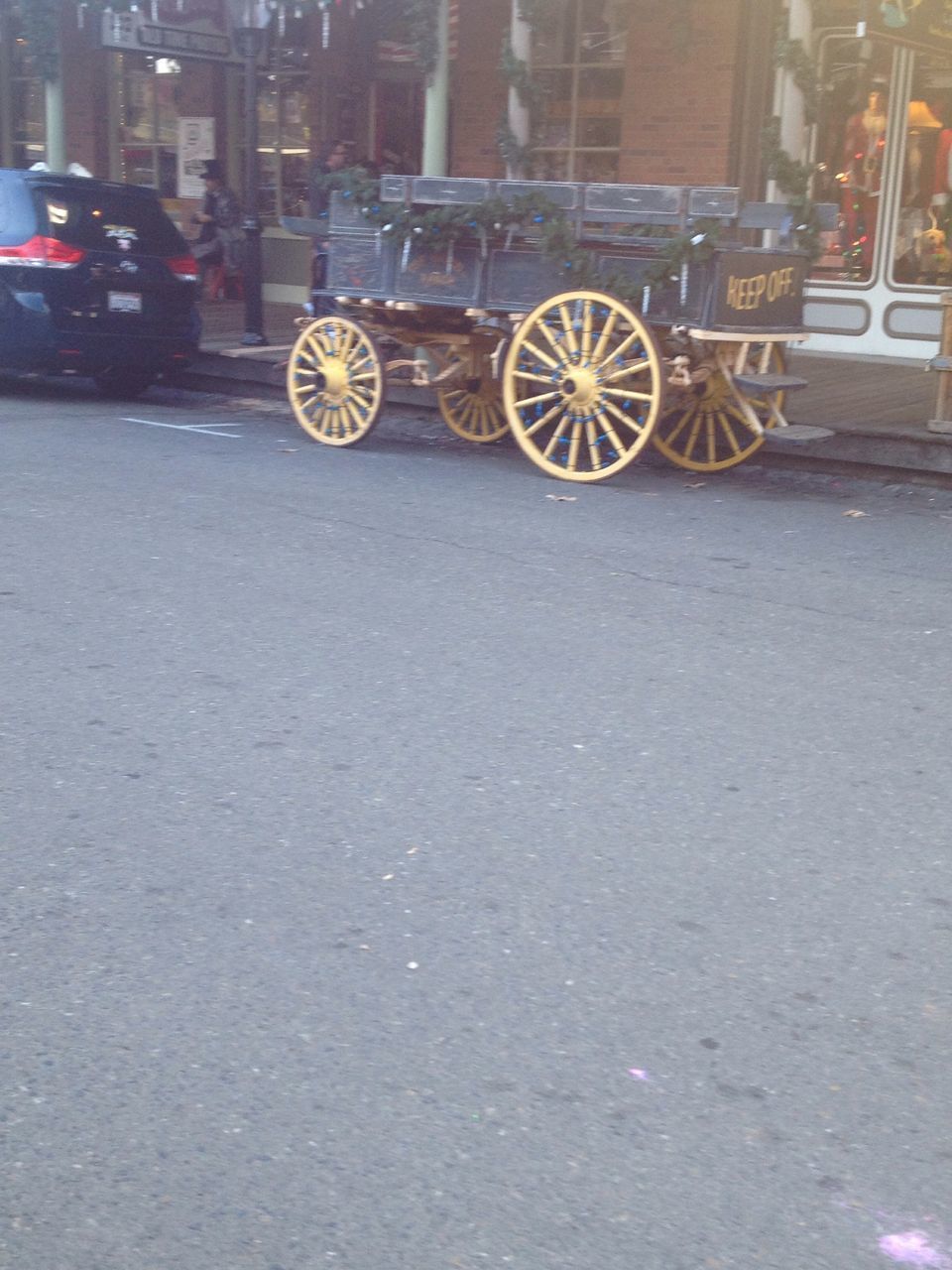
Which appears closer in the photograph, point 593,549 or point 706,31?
point 593,549

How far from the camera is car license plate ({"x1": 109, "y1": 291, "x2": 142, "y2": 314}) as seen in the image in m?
12.4

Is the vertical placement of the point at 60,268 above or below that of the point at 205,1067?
above

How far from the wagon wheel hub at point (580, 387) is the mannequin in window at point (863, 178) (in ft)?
21.2

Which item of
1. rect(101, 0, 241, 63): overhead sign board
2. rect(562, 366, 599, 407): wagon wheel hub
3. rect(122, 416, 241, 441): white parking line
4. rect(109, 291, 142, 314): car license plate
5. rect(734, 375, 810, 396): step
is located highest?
rect(101, 0, 241, 63): overhead sign board

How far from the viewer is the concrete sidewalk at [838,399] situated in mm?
10031

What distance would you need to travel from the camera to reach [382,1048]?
3217 mm

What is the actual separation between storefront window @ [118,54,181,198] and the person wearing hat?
40.5 inches

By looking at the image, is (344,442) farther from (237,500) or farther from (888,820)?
(888,820)

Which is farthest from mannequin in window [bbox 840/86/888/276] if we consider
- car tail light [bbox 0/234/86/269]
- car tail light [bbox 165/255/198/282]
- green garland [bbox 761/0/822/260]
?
car tail light [bbox 0/234/86/269]

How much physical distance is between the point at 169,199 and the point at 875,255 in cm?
1048

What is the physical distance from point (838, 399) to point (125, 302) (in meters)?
5.50

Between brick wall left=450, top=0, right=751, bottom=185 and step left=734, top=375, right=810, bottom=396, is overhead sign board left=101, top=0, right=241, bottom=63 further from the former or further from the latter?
step left=734, top=375, right=810, bottom=396

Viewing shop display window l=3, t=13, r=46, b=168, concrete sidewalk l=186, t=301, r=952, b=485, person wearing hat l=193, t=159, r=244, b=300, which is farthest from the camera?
shop display window l=3, t=13, r=46, b=168

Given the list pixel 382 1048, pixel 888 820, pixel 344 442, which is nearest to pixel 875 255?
pixel 344 442
